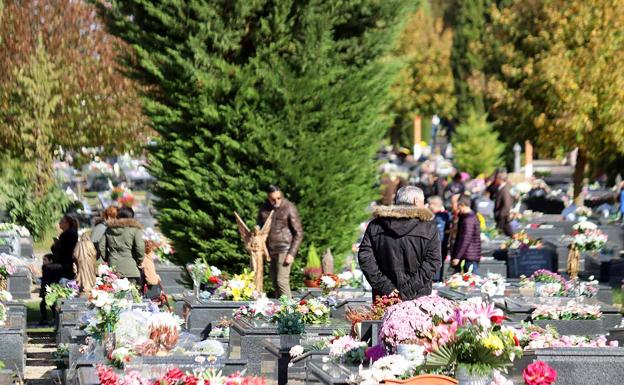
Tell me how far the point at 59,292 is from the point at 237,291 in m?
2.93

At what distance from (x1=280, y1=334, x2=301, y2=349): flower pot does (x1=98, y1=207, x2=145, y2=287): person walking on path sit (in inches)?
191

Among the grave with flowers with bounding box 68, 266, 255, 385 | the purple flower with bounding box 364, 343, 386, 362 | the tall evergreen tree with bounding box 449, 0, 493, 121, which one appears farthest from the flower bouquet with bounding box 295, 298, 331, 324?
the tall evergreen tree with bounding box 449, 0, 493, 121

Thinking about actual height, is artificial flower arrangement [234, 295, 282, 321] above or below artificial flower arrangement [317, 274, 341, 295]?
below

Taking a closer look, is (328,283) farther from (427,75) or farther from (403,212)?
(427,75)

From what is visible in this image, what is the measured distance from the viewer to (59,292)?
17266 millimetres

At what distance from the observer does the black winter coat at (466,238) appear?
17.9m

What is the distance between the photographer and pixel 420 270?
428 inches

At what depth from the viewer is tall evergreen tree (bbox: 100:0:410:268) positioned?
61.4 ft

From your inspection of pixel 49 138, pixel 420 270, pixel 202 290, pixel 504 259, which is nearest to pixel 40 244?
pixel 49 138

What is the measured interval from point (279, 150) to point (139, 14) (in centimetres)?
254

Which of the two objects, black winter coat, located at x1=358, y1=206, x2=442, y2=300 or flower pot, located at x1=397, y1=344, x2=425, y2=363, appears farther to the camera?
black winter coat, located at x1=358, y1=206, x2=442, y2=300

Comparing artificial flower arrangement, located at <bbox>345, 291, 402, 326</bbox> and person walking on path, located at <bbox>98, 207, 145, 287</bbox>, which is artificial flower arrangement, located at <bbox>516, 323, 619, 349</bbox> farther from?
person walking on path, located at <bbox>98, 207, 145, 287</bbox>

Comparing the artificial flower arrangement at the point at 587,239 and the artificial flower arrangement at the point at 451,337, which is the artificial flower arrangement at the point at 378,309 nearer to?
the artificial flower arrangement at the point at 451,337

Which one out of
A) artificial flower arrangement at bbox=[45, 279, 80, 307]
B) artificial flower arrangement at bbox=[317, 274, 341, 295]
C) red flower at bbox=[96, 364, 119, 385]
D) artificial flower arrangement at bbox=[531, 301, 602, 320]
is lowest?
red flower at bbox=[96, 364, 119, 385]
